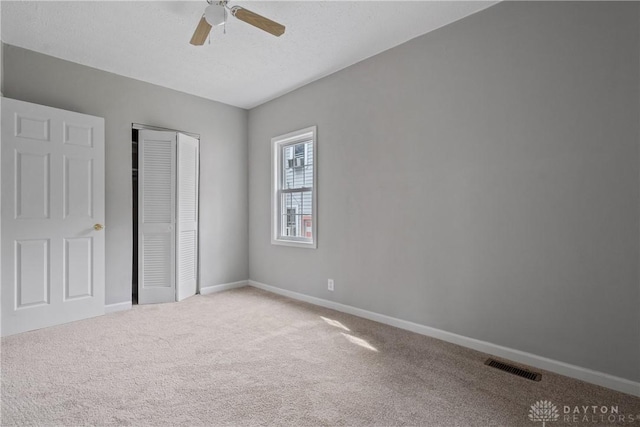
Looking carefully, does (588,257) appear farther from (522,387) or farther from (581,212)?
(522,387)

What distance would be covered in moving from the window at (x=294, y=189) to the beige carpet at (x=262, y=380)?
1410 mm

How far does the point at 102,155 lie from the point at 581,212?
4.41m

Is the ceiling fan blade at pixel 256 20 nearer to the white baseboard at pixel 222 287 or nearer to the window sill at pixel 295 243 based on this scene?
the window sill at pixel 295 243

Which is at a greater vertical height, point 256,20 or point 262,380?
point 256,20

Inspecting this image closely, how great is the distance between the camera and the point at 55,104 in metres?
3.28

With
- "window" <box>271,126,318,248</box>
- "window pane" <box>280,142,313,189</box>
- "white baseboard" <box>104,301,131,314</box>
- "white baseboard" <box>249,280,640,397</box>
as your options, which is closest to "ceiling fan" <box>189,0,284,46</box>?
"window" <box>271,126,318,248</box>

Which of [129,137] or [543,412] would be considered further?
[129,137]

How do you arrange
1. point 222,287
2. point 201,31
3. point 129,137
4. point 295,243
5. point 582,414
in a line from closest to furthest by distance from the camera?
point 582,414 → point 201,31 → point 129,137 → point 295,243 → point 222,287

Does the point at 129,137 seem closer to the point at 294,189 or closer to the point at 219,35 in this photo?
the point at 219,35

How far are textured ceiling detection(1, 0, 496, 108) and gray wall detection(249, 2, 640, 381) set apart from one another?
31 cm

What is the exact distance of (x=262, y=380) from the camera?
6.95 ft

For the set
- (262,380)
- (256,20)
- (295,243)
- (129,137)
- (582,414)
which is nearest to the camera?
(582,414)

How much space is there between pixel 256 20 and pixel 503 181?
7.23 ft

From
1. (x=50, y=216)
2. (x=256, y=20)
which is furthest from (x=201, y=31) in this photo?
(x=50, y=216)
